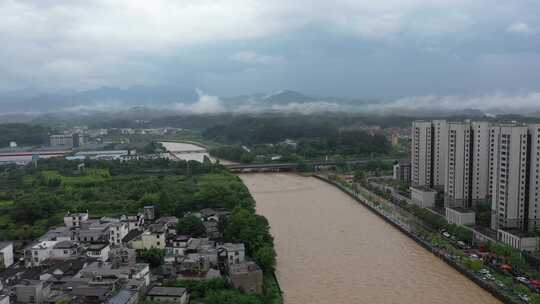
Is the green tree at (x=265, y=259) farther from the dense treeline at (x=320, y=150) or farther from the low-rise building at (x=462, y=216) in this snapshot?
the dense treeline at (x=320, y=150)

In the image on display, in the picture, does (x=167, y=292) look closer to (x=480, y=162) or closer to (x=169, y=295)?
(x=169, y=295)

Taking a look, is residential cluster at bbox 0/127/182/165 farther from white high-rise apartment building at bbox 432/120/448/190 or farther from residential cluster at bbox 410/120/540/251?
white high-rise apartment building at bbox 432/120/448/190

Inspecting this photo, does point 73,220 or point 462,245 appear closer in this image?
point 462,245

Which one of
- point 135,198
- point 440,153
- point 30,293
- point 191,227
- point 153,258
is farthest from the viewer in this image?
point 440,153

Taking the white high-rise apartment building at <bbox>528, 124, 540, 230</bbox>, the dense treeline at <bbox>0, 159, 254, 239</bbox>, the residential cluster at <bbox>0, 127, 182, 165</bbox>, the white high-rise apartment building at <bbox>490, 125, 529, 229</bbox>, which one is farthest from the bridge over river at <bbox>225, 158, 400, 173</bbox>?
the white high-rise apartment building at <bbox>528, 124, 540, 230</bbox>

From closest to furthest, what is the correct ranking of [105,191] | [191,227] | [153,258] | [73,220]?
[153,258] < [191,227] < [73,220] < [105,191]

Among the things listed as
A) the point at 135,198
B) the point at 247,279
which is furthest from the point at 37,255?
the point at 135,198
